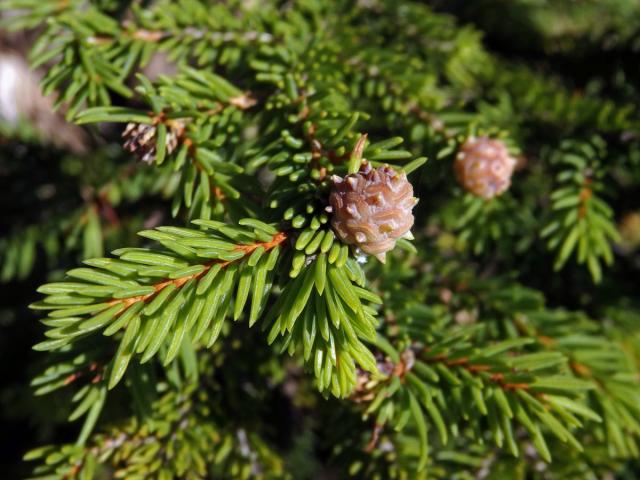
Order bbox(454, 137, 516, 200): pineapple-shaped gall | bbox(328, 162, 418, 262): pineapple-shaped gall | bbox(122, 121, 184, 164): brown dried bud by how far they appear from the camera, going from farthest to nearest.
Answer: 1. bbox(454, 137, 516, 200): pineapple-shaped gall
2. bbox(122, 121, 184, 164): brown dried bud
3. bbox(328, 162, 418, 262): pineapple-shaped gall

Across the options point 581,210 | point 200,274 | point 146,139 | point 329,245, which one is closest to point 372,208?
point 329,245

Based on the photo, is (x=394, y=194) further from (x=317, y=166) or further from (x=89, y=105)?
(x=89, y=105)

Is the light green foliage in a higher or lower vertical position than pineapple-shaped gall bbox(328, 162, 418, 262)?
lower

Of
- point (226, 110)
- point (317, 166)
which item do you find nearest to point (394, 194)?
point (317, 166)

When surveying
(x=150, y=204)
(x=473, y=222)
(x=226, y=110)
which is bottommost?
(x=150, y=204)

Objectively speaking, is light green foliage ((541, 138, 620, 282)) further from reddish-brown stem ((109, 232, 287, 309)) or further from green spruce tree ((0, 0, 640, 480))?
reddish-brown stem ((109, 232, 287, 309))

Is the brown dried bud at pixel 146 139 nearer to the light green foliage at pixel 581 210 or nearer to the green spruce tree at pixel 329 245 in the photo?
the green spruce tree at pixel 329 245

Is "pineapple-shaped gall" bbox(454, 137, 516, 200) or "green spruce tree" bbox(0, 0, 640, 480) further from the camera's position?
"pineapple-shaped gall" bbox(454, 137, 516, 200)

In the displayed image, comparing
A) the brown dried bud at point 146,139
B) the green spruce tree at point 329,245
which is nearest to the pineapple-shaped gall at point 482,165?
the green spruce tree at point 329,245

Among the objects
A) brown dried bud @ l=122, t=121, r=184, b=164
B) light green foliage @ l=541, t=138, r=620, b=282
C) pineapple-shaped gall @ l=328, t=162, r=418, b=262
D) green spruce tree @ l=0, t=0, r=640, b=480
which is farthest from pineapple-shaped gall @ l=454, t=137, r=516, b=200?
brown dried bud @ l=122, t=121, r=184, b=164

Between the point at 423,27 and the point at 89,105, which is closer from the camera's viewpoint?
the point at 89,105
